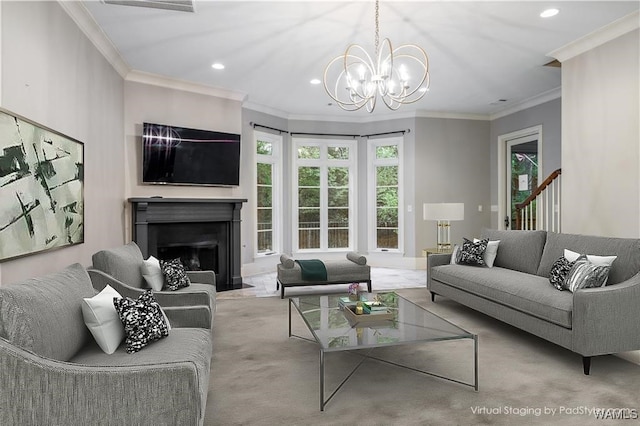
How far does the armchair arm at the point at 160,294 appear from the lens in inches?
113

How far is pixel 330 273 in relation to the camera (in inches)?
209

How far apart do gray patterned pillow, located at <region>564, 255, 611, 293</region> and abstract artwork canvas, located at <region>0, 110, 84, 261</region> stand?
12.8ft

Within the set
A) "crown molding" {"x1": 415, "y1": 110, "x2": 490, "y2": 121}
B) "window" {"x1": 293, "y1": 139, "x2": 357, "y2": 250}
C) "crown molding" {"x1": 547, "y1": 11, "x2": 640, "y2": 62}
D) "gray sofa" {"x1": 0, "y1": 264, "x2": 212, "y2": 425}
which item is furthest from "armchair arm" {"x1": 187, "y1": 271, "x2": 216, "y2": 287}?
"crown molding" {"x1": 415, "y1": 110, "x2": 490, "y2": 121}

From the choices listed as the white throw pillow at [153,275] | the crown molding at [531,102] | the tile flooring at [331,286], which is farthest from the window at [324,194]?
the white throw pillow at [153,275]

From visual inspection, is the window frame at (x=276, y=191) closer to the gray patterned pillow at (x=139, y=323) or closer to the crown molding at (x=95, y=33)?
the crown molding at (x=95, y=33)

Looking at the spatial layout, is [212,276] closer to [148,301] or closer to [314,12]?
[148,301]

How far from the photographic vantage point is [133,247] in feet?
12.8

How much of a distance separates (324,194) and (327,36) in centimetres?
397

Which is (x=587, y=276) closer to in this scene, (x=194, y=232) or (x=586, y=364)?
(x=586, y=364)

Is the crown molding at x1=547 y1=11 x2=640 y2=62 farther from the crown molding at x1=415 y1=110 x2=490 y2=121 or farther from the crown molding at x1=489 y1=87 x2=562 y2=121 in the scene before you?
the crown molding at x1=415 y1=110 x2=490 y2=121

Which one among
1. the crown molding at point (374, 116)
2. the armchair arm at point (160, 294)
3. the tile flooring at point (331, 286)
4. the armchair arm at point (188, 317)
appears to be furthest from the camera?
the crown molding at point (374, 116)

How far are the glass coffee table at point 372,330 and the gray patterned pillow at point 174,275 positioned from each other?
1104 millimetres

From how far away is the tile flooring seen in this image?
5559 millimetres

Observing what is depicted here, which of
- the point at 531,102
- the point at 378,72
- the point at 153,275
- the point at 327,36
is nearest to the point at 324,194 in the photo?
the point at 531,102
